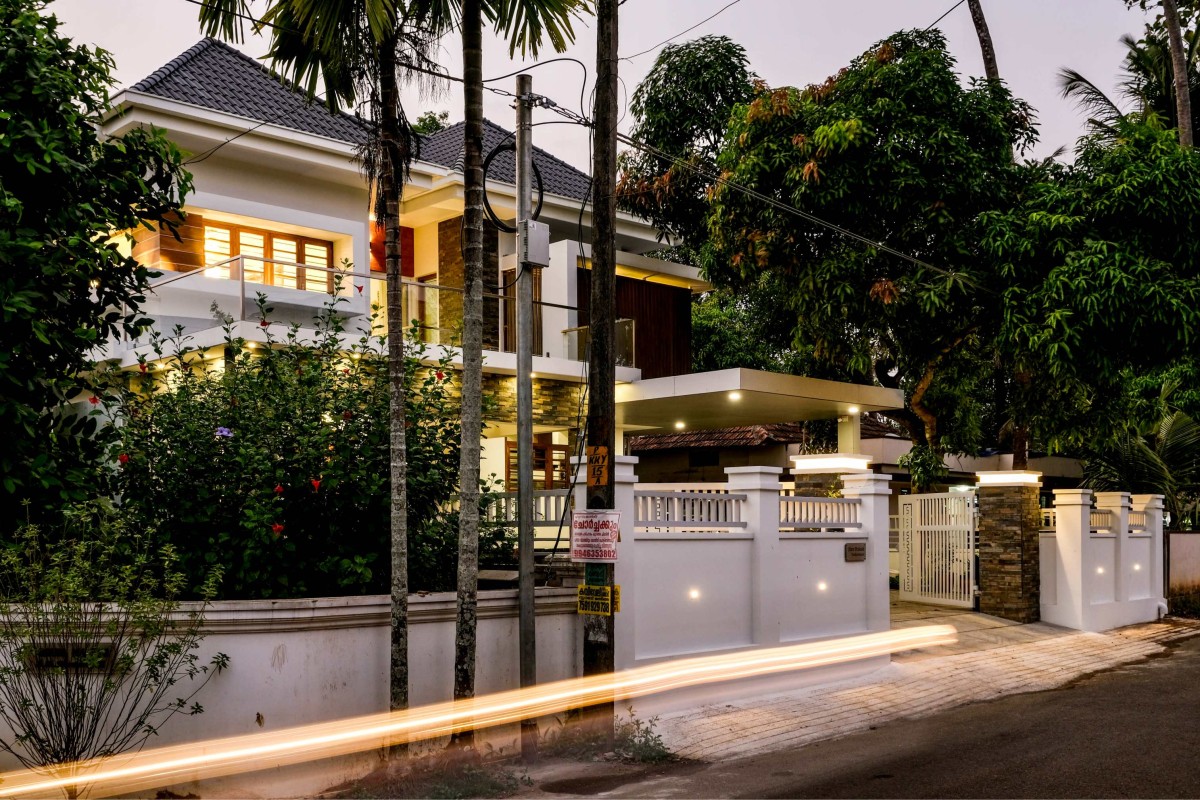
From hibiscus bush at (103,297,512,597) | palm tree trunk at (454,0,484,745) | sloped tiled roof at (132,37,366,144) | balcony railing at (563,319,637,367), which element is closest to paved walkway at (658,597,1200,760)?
palm tree trunk at (454,0,484,745)

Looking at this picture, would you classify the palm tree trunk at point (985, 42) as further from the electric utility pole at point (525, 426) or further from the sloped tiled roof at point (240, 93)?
the electric utility pole at point (525, 426)

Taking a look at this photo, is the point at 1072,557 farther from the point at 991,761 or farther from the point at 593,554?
the point at 593,554

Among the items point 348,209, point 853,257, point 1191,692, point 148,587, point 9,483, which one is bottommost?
point 1191,692

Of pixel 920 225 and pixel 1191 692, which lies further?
pixel 920 225

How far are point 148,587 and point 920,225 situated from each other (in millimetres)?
11993

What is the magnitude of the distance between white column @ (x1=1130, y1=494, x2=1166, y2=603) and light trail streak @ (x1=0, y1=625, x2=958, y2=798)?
11540mm

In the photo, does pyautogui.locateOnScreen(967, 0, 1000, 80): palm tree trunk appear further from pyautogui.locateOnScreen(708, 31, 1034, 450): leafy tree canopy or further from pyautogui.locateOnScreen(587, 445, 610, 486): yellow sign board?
pyautogui.locateOnScreen(587, 445, 610, 486): yellow sign board

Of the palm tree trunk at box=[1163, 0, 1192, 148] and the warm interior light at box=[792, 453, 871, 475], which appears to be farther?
the palm tree trunk at box=[1163, 0, 1192, 148]

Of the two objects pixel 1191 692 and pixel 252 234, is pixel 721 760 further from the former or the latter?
pixel 252 234

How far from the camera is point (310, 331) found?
50.9ft

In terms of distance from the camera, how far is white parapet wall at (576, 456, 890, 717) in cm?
1164

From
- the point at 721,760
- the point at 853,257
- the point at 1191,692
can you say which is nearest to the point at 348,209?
the point at 853,257

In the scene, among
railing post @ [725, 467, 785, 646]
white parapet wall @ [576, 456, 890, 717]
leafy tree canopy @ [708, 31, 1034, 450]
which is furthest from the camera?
leafy tree canopy @ [708, 31, 1034, 450]

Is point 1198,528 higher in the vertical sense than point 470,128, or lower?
lower
